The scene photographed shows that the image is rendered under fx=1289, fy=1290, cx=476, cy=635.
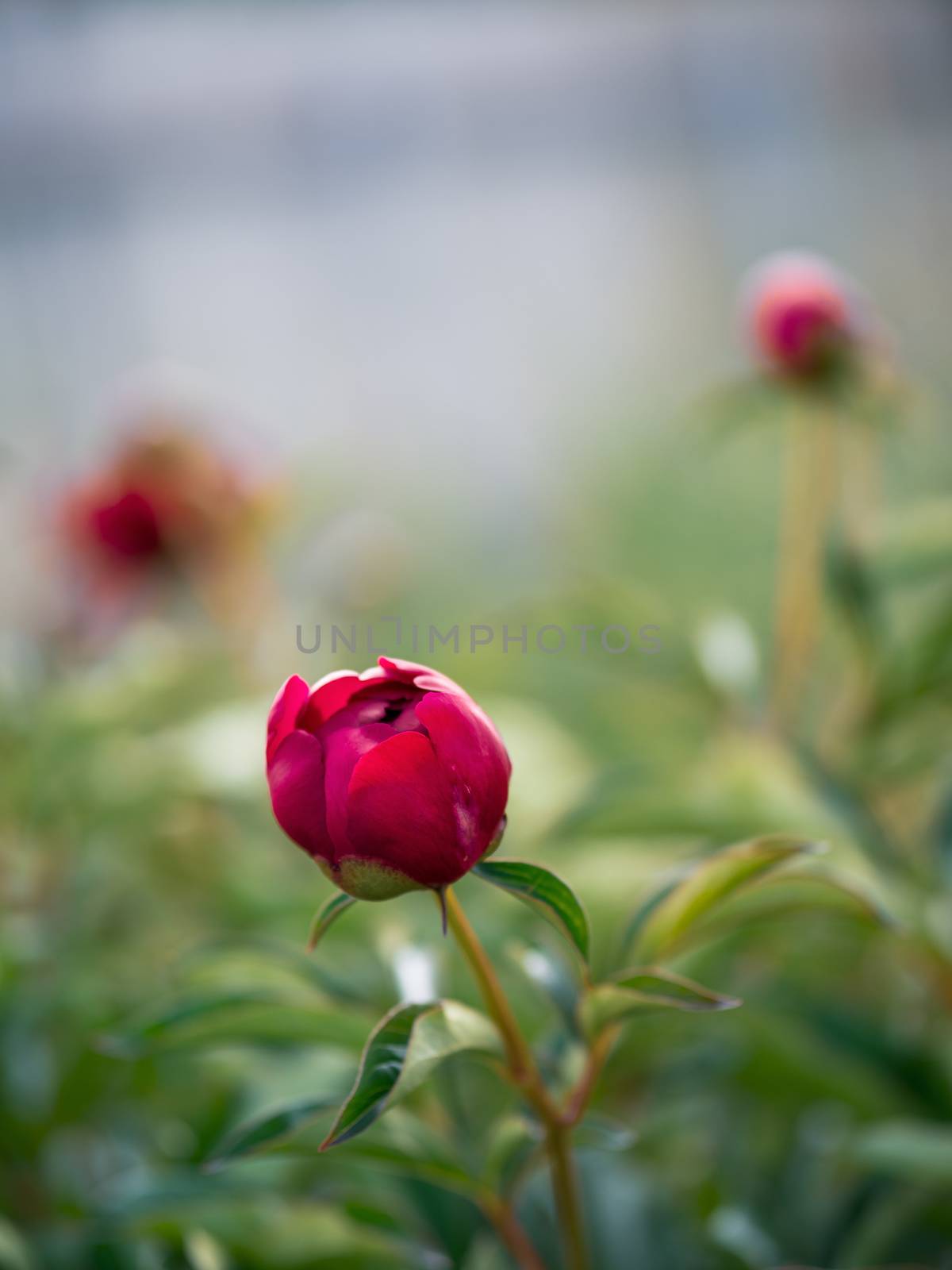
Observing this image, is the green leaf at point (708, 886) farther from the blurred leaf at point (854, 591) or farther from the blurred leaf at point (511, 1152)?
the blurred leaf at point (854, 591)

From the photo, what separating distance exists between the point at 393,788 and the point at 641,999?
0.08 metres

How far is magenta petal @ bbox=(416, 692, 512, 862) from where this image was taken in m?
0.27

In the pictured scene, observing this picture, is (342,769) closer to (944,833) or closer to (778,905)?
(778,905)

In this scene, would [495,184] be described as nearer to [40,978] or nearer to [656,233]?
[656,233]

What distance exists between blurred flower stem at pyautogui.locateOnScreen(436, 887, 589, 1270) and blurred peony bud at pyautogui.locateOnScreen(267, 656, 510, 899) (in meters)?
0.02

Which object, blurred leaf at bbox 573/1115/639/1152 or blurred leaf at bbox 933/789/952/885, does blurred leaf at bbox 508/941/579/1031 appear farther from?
blurred leaf at bbox 933/789/952/885

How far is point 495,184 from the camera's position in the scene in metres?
2.45

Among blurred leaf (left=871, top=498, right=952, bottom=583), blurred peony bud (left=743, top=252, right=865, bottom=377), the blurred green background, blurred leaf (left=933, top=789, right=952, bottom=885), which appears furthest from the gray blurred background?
blurred leaf (left=933, top=789, right=952, bottom=885)

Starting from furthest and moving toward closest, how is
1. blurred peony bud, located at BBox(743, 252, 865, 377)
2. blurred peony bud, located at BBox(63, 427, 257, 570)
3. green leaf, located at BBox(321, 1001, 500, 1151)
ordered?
blurred peony bud, located at BBox(63, 427, 257, 570)
blurred peony bud, located at BBox(743, 252, 865, 377)
green leaf, located at BBox(321, 1001, 500, 1151)

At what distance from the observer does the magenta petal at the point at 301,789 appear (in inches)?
10.5

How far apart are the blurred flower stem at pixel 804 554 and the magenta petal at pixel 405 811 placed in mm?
379

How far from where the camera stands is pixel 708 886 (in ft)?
1.07

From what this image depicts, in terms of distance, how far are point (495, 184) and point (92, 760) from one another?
208 cm

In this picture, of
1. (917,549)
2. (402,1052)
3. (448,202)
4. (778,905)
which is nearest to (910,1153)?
(778,905)
